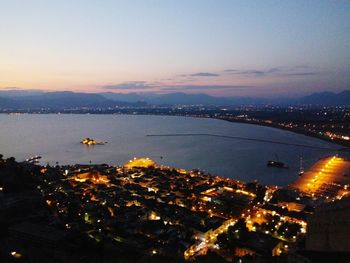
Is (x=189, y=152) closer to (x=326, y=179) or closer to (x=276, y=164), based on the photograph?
(x=276, y=164)

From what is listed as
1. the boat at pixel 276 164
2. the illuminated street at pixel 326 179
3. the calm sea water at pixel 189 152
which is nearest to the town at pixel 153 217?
the illuminated street at pixel 326 179

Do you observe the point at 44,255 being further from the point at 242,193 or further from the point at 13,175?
the point at 242,193

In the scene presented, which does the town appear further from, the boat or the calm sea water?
the boat

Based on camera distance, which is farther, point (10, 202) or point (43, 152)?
point (43, 152)

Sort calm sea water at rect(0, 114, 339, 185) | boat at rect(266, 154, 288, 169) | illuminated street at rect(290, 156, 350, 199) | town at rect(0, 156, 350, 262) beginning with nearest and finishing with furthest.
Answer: town at rect(0, 156, 350, 262)
illuminated street at rect(290, 156, 350, 199)
calm sea water at rect(0, 114, 339, 185)
boat at rect(266, 154, 288, 169)

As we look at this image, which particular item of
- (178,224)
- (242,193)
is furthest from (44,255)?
(242,193)

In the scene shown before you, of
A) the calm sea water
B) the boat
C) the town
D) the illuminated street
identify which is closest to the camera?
the town

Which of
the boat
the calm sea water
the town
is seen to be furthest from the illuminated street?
the boat

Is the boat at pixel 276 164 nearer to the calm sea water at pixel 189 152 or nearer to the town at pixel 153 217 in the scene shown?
the calm sea water at pixel 189 152

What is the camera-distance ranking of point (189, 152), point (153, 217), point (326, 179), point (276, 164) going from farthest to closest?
point (189, 152) → point (276, 164) → point (326, 179) → point (153, 217)

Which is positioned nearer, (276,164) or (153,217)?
(153,217)

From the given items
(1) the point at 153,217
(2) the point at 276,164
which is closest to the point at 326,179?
(2) the point at 276,164
